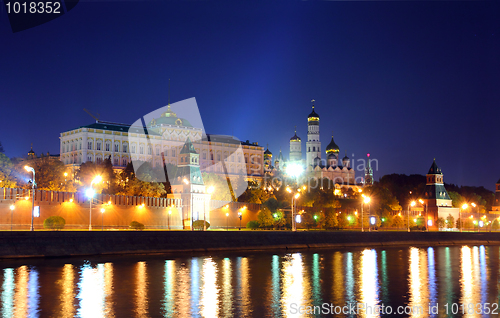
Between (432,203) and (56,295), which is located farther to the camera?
(432,203)

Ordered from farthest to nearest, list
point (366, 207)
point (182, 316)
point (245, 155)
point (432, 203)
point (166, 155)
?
1. point (245, 155)
2. point (166, 155)
3. point (432, 203)
4. point (366, 207)
5. point (182, 316)

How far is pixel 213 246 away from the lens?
46.3m

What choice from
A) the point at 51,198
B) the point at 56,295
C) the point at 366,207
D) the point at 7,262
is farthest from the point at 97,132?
the point at 56,295

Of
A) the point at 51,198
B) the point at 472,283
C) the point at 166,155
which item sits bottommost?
the point at 472,283

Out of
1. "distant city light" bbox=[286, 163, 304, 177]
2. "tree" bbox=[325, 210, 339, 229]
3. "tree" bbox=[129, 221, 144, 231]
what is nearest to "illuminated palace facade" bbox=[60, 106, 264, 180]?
"distant city light" bbox=[286, 163, 304, 177]

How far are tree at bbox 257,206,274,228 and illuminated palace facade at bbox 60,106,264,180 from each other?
220ft

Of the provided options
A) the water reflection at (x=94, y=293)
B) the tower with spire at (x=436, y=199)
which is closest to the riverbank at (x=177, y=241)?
the water reflection at (x=94, y=293)

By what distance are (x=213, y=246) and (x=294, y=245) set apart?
969cm

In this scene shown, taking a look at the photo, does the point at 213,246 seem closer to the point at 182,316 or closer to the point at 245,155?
the point at 182,316

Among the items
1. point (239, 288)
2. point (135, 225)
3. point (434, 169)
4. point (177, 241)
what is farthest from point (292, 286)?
point (434, 169)

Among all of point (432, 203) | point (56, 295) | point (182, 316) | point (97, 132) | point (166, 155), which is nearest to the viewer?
point (182, 316)

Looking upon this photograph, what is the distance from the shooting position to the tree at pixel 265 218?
77312 mm

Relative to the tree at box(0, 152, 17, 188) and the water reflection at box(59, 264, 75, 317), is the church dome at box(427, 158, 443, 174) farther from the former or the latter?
the water reflection at box(59, 264, 75, 317)
